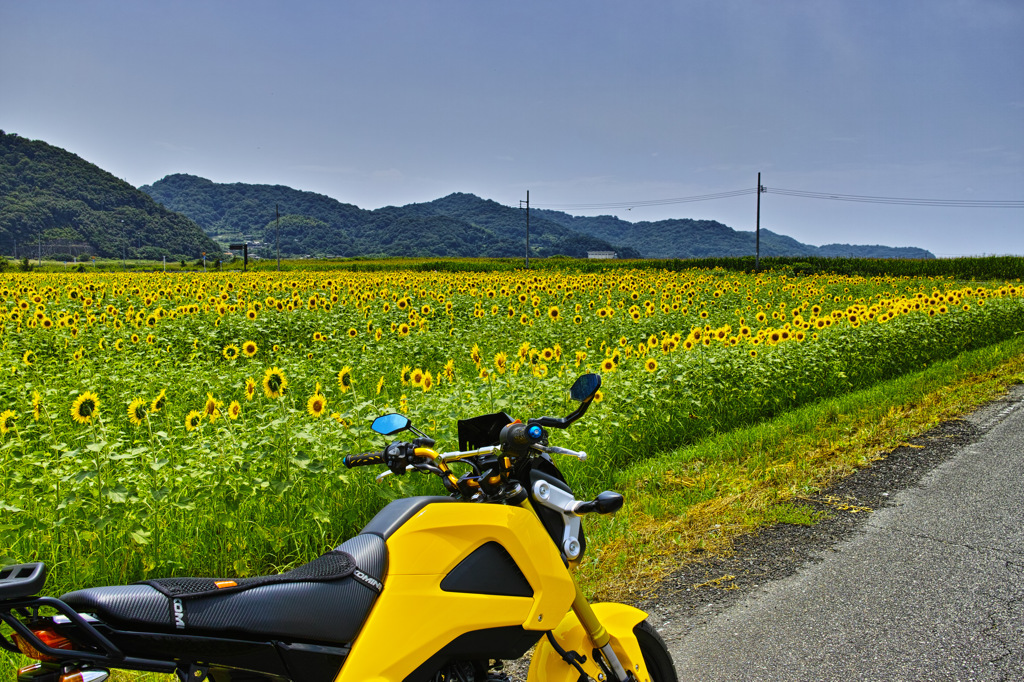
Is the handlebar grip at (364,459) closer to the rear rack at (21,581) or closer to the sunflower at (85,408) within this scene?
the rear rack at (21,581)

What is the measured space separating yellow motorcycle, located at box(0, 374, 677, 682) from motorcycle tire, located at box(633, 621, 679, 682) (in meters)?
0.26

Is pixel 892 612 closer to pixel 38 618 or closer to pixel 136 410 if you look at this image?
pixel 38 618

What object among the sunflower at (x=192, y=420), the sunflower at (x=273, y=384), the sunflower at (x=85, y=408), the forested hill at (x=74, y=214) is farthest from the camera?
the forested hill at (x=74, y=214)

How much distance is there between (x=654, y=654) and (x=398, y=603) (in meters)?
1.18

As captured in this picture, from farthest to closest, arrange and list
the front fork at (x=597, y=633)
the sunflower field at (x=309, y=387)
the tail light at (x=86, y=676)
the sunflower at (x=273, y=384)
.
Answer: the sunflower at (x=273, y=384) → the sunflower field at (x=309, y=387) → the front fork at (x=597, y=633) → the tail light at (x=86, y=676)

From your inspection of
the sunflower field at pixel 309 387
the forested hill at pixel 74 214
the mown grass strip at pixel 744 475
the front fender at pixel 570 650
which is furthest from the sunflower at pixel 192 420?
the forested hill at pixel 74 214

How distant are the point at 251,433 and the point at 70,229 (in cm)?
16762

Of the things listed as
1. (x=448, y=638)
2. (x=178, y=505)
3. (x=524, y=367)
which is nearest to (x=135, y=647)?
(x=448, y=638)

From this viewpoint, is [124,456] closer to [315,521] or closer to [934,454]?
[315,521]

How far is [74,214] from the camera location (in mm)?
150125

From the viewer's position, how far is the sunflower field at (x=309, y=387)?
397 centimetres

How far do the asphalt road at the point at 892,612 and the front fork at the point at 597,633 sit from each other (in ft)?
3.29

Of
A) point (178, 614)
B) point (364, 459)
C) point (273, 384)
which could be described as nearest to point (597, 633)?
point (364, 459)

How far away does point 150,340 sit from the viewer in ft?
29.3
